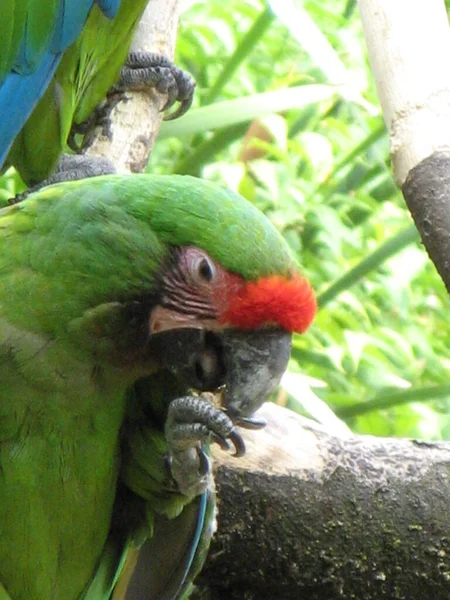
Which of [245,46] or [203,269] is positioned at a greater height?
[203,269]

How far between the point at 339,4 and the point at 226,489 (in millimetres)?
1862

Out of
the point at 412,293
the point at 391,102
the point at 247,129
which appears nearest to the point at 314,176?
the point at 247,129

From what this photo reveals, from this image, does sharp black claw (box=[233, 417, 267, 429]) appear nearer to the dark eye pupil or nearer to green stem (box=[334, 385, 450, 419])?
the dark eye pupil

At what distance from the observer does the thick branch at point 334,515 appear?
121 centimetres

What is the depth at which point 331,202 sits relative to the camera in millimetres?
1979

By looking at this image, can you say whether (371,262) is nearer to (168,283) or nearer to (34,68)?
(34,68)

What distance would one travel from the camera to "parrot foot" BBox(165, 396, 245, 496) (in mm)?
885

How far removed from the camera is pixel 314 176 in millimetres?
2000

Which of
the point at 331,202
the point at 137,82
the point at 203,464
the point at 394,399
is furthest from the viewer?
the point at 331,202

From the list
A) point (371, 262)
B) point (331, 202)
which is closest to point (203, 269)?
point (371, 262)

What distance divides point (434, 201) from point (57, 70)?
0.60 meters

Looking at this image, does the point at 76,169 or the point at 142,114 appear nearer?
the point at 76,169

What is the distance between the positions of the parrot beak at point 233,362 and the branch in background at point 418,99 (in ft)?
1.30

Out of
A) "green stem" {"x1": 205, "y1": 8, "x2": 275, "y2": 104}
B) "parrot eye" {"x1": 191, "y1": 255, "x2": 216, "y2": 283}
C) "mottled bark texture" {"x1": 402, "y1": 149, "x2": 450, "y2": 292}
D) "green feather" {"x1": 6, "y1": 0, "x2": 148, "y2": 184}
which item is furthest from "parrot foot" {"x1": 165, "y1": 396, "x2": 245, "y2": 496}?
"green stem" {"x1": 205, "y1": 8, "x2": 275, "y2": 104}
